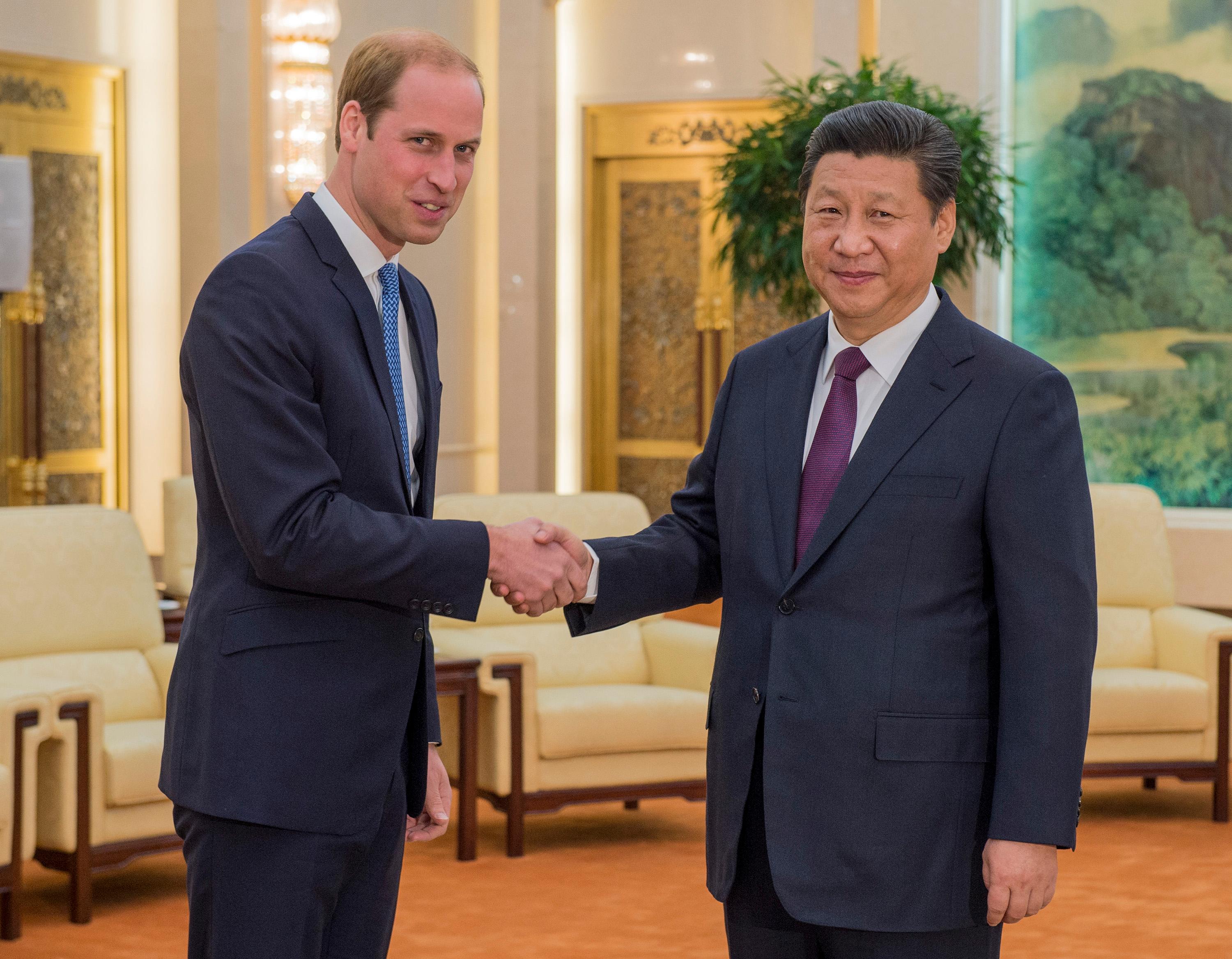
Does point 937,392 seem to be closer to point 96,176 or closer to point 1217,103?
point 1217,103

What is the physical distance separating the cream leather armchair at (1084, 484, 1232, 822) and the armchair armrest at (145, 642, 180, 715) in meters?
2.85

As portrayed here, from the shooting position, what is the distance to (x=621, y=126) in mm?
8938

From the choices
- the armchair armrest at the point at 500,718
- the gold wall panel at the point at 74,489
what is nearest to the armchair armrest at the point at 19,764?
the armchair armrest at the point at 500,718

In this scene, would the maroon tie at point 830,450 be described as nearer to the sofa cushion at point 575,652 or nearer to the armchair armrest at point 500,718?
the armchair armrest at point 500,718

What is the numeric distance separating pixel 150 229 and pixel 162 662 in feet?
12.0

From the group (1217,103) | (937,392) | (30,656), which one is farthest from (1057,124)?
(937,392)

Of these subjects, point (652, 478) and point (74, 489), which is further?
point (652, 478)

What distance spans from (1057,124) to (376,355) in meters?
5.96

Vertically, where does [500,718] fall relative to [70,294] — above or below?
below

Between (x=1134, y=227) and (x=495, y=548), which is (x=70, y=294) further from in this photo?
(x=495, y=548)

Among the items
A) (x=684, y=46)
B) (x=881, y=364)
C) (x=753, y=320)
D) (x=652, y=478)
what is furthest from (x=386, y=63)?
(x=652, y=478)

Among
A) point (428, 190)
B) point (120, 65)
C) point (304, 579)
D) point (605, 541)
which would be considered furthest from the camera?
point (120, 65)

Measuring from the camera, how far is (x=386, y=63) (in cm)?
182

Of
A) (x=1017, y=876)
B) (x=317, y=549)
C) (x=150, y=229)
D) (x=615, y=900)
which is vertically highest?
(x=150, y=229)
